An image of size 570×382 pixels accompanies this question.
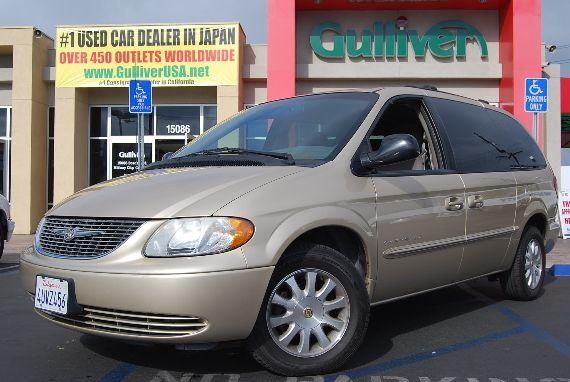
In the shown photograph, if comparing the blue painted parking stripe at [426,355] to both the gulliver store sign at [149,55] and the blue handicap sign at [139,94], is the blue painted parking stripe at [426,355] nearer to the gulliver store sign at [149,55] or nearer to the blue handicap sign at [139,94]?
the blue handicap sign at [139,94]

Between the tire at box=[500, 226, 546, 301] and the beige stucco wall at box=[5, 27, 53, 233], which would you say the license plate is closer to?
the tire at box=[500, 226, 546, 301]

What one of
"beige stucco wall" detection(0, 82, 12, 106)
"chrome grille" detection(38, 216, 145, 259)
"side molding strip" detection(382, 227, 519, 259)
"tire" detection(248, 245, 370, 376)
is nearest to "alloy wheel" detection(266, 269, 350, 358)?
"tire" detection(248, 245, 370, 376)

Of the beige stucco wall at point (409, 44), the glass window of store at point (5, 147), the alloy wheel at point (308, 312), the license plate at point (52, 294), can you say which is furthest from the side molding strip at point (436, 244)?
the glass window of store at point (5, 147)

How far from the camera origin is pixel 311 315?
10.8ft

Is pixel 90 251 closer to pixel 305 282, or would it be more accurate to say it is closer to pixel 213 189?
pixel 213 189

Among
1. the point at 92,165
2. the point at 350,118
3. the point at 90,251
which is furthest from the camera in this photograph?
the point at 92,165

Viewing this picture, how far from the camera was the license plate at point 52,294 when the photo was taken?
3152mm

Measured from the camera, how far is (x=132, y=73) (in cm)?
1423

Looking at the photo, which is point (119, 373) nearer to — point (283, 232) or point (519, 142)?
point (283, 232)

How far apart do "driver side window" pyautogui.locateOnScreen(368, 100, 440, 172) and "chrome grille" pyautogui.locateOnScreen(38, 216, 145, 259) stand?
204cm

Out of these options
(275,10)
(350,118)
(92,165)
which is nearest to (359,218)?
(350,118)

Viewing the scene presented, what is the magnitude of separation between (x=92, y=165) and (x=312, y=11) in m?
7.05

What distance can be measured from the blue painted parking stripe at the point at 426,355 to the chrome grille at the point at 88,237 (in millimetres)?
1413

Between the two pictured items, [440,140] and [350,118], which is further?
[440,140]
